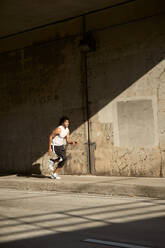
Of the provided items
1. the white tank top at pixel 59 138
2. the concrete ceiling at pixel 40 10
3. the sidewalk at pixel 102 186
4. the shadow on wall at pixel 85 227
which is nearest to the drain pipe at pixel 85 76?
the concrete ceiling at pixel 40 10

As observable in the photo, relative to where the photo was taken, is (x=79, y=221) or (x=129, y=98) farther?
(x=129, y=98)

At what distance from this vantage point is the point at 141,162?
461 inches

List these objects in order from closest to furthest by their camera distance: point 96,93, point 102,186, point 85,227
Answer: point 85,227
point 102,186
point 96,93

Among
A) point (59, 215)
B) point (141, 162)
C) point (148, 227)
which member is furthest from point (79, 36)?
point (148, 227)

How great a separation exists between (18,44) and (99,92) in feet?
13.4


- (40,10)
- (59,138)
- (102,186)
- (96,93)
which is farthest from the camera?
(96,93)

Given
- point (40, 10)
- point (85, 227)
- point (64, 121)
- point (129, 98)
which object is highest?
point (40, 10)

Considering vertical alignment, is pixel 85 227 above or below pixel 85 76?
below

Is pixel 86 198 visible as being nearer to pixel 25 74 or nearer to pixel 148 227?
pixel 148 227

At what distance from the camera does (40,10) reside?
12.2 m

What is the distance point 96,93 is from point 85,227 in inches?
282

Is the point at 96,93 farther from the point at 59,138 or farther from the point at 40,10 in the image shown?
the point at 40,10

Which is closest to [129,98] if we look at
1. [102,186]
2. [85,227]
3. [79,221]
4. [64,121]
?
[64,121]

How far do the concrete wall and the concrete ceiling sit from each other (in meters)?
0.42
